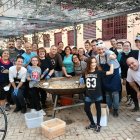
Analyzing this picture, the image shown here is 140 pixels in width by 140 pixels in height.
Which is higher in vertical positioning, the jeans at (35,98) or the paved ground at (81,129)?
the jeans at (35,98)

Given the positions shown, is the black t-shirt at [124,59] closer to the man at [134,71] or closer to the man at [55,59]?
the man at [134,71]

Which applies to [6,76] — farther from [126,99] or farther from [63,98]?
[126,99]

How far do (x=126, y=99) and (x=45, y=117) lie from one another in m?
2.66

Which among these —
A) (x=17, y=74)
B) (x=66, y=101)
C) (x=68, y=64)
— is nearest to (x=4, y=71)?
(x=17, y=74)

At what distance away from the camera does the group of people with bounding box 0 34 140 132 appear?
16.1 feet

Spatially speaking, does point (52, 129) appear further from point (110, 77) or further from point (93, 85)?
point (110, 77)

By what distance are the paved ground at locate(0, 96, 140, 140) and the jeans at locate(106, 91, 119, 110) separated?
0.93 feet

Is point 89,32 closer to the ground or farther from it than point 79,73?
farther from it

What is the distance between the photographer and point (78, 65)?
6535mm

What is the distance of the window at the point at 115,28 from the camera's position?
41.1 ft

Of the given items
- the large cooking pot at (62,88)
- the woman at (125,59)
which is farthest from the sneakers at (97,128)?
the woman at (125,59)

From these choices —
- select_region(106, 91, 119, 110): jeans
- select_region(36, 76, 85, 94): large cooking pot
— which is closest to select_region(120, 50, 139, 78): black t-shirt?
select_region(106, 91, 119, 110): jeans

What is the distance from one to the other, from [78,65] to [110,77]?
1.25 m

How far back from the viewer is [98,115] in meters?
4.94
